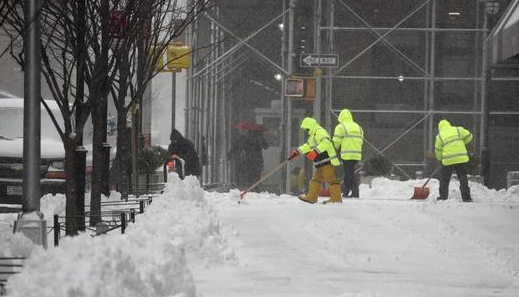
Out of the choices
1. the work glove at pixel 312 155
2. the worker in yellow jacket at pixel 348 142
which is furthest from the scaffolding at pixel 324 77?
the work glove at pixel 312 155

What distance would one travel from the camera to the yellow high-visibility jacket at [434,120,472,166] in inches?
739

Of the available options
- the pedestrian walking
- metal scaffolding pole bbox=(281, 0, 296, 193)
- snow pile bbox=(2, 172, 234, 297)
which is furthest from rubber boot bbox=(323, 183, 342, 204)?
snow pile bbox=(2, 172, 234, 297)

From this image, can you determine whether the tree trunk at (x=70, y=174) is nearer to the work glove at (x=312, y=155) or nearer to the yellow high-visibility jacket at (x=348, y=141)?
the work glove at (x=312, y=155)

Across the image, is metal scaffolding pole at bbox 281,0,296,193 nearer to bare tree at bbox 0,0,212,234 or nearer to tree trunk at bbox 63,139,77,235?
bare tree at bbox 0,0,212,234

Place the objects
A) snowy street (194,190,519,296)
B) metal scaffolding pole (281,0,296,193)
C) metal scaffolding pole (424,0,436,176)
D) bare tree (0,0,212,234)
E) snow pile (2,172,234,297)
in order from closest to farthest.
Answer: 1. snow pile (2,172,234,297)
2. snowy street (194,190,519,296)
3. bare tree (0,0,212,234)
4. metal scaffolding pole (281,0,296,193)
5. metal scaffolding pole (424,0,436,176)

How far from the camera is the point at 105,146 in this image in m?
13.9

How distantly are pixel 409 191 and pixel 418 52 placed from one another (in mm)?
9596

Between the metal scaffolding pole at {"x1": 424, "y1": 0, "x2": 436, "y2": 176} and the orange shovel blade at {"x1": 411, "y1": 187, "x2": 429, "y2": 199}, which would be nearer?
the orange shovel blade at {"x1": 411, "y1": 187, "x2": 429, "y2": 199}

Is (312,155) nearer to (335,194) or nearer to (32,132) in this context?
(335,194)

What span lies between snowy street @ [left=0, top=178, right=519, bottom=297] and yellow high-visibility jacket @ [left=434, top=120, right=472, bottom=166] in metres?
1.64

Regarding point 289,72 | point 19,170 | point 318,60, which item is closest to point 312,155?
point 318,60

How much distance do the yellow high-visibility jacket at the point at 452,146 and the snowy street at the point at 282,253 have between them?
1.64 meters

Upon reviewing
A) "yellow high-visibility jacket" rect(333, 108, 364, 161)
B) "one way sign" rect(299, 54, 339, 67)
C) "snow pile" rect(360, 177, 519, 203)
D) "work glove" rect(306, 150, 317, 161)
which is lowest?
"snow pile" rect(360, 177, 519, 203)

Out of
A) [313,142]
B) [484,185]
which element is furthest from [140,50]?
[484,185]
